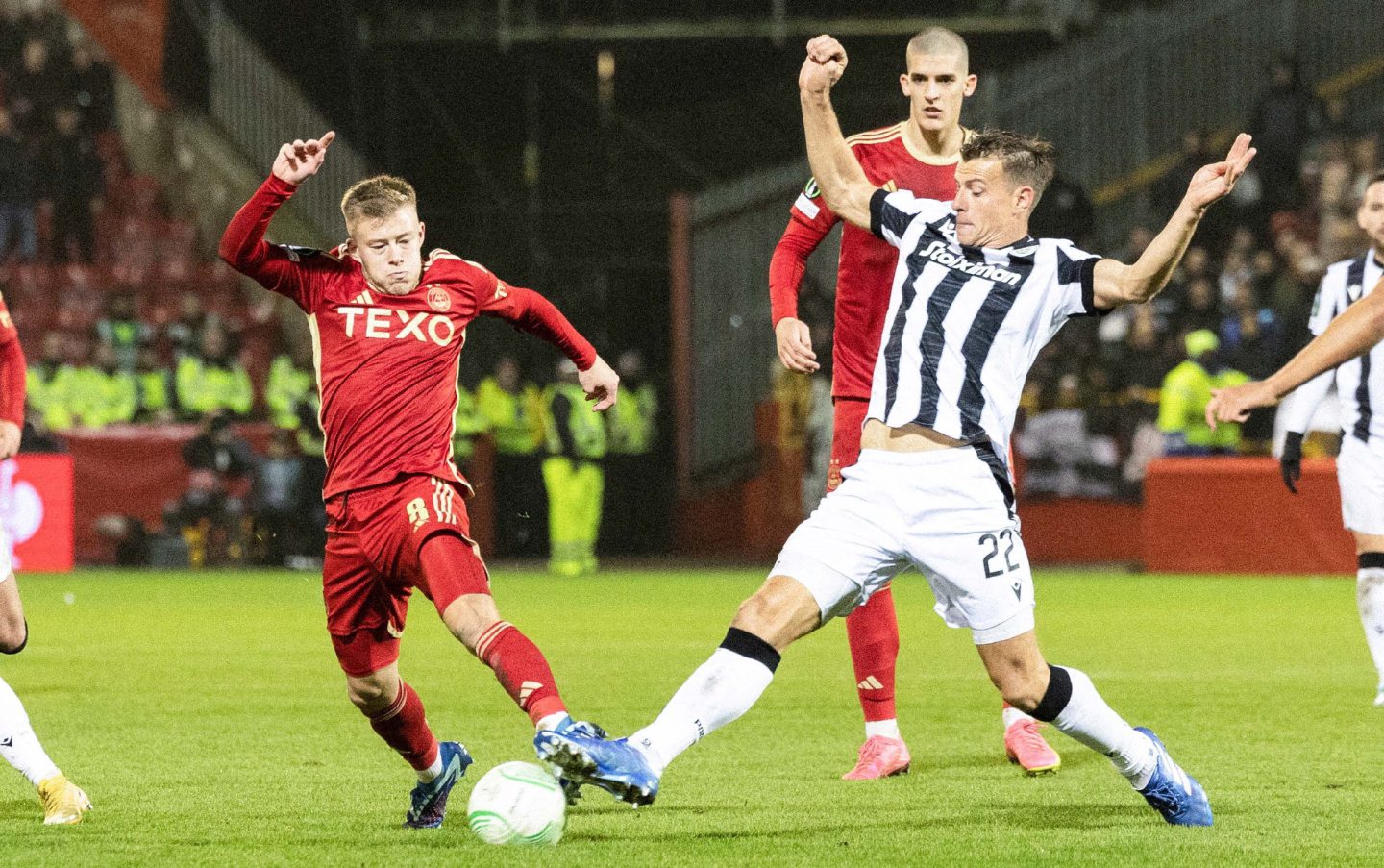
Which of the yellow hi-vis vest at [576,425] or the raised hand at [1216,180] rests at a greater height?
the raised hand at [1216,180]

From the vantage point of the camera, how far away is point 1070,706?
540 cm

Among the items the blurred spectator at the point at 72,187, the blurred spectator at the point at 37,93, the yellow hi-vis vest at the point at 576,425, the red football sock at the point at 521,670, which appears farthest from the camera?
the blurred spectator at the point at 37,93

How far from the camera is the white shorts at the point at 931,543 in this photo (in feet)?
17.3

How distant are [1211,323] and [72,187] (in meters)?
13.6

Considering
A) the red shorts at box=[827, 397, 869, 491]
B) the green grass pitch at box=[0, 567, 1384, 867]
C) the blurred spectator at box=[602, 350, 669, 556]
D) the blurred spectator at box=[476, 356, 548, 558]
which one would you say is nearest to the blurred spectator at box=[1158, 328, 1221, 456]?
the green grass pitch at box=[0, 567, 1384, 867]

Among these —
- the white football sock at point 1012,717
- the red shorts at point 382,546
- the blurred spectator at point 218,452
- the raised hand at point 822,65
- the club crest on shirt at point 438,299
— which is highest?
the raised hand at point 822,65

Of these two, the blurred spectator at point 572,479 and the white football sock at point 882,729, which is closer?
the white football sock at point 882,729

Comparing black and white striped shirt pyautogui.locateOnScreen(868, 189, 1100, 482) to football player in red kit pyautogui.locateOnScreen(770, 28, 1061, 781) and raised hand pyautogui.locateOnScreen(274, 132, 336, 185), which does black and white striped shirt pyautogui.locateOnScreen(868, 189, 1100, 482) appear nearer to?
football player in red kit pyautogui.locateOnScreen(770, 28, 1061, 781)

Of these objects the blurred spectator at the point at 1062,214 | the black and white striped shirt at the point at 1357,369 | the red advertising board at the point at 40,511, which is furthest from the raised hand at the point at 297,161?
the blurred spectator at the point at 1062,214

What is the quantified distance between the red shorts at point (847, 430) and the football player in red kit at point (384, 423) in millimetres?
1530

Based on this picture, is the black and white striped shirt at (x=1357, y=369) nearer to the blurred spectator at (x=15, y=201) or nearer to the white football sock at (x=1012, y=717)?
the white football sock at (x=1012, y=717)

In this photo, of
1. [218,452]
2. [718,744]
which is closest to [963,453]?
[718,744]

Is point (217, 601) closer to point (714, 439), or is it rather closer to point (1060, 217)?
point (714, 439)

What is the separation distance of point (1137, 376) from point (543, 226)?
8819 mm
